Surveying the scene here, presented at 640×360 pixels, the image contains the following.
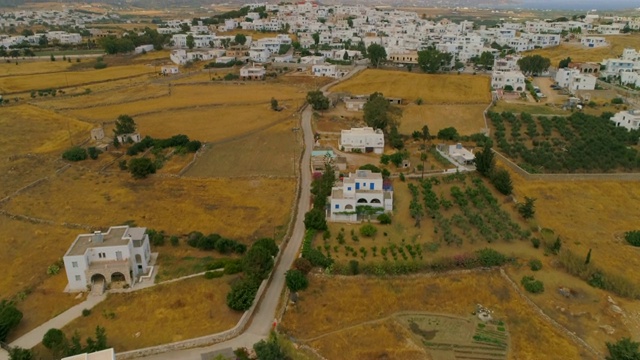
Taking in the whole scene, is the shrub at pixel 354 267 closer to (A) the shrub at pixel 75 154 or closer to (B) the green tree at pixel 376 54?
(A) the shrub at pixel 75 154

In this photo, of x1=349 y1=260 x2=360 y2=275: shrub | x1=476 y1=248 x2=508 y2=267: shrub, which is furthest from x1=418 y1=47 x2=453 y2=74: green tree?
x1=349 y1=260 x2=360 y2=275: shrub

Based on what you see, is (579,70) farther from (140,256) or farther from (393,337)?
(140,256)

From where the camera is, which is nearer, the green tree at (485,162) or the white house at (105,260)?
the white house at (105,260)

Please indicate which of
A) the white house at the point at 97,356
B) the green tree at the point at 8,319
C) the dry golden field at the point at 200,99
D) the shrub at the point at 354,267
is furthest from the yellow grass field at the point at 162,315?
the dry golden field at the point at 200,99

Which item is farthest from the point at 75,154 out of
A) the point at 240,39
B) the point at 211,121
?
the point at 240,39

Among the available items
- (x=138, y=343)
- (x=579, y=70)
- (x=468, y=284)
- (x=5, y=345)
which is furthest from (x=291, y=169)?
(x=579, y=70)

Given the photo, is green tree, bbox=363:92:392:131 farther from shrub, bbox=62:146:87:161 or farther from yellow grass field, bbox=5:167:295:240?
shrub, bbox=62:146:87:161
